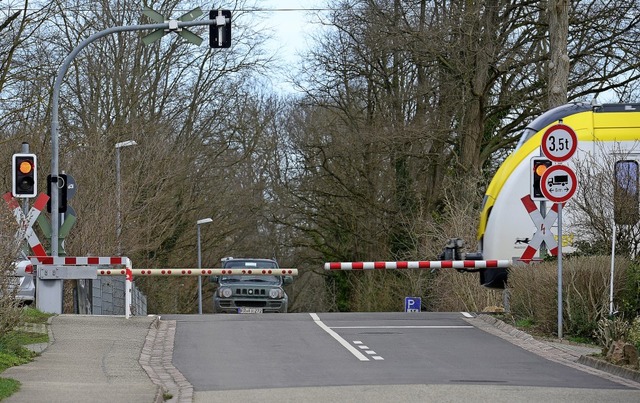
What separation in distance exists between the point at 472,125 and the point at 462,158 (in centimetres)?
121

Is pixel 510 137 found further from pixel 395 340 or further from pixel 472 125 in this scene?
pixel 395 340

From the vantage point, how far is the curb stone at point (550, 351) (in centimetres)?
1398

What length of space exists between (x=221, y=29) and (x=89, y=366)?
1139 cm

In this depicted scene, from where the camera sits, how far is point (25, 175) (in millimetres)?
21203

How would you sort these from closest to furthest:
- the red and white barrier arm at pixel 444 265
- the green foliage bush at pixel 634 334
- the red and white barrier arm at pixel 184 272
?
the green foliage bush at pixel 634 334 → the red and white barrier arm at pixel 444 265 → the red and white barrier arm at pixel 184 272

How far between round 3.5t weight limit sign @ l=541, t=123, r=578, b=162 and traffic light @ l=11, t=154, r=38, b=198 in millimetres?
8753

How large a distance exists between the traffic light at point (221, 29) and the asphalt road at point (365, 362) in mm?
5794

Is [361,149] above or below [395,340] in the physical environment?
above

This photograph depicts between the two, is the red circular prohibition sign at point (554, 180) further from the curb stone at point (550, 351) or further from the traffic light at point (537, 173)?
the curb stone at point (550, 351)

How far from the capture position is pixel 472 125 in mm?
39812

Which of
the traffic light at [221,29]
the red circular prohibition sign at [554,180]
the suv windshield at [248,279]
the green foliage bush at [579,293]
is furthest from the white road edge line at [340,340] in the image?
the suv windshield at [248,279]

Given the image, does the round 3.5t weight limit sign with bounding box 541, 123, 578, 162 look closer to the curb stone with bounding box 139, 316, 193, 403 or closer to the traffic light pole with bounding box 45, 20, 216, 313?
the curb stone with bounding box 139, 316, 193, 403

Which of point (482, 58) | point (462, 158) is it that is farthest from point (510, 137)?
point (482, 58)

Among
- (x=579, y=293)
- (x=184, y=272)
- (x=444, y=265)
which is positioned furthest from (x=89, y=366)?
(x=444, y=265)
